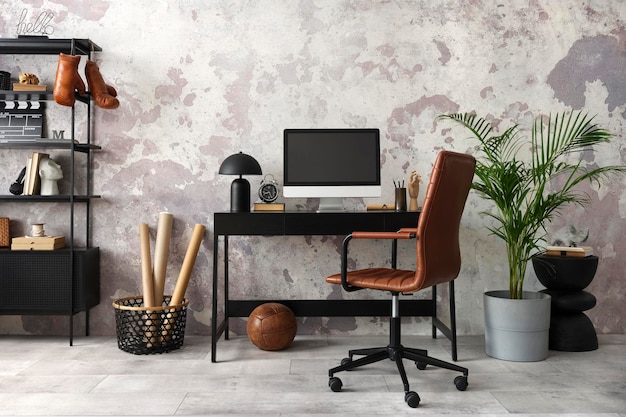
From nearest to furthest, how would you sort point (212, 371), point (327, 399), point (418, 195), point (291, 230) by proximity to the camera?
point (327, 399)
point (212, 371)
point (291, 230)
point (418, 195)

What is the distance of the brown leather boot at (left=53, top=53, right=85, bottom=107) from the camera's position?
147 inches

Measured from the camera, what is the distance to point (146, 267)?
12.8 ft

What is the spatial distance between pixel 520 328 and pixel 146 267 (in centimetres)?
234

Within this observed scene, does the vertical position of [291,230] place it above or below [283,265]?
above

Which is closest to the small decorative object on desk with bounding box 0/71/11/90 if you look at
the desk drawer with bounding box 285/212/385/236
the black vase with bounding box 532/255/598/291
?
the desk drawer with bounding box 285/212/385/236

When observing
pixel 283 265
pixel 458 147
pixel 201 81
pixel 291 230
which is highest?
pixel 201 81

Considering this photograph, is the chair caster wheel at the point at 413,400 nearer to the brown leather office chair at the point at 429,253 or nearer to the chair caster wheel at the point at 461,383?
the brown leather office chair at the point at 429,253

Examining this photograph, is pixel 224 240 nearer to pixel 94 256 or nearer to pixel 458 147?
pixel 94 256

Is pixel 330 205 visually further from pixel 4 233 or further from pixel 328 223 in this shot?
pixel 4 233

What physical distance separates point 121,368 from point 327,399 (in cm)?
125

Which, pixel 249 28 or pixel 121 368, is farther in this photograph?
pixel 249 28

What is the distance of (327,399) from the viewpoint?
9.27ft

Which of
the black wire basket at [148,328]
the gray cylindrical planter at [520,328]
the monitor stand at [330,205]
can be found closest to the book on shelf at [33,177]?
the black wire basket at [148,328]

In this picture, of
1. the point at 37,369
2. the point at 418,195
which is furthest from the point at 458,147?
the point at 37,369
